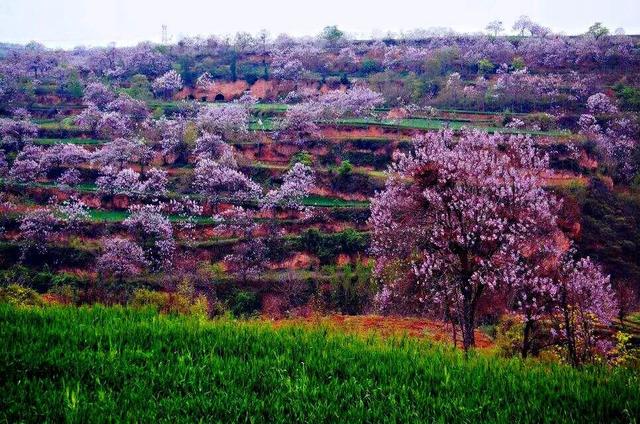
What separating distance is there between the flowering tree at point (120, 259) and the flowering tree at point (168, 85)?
168 feet

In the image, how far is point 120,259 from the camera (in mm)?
40750

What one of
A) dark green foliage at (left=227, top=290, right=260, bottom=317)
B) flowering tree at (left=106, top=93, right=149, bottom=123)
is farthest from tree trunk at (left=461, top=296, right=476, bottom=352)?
flowering tree at (left=106, top=93, right=149, bottom=123)

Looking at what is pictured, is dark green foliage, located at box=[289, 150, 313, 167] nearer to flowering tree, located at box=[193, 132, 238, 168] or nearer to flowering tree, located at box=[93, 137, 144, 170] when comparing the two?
flowering tree, located at box=[193, 132, 238, 168]

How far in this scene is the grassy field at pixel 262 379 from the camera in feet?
16.1

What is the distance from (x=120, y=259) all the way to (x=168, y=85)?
5374 centimetres

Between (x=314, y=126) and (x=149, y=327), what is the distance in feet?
196

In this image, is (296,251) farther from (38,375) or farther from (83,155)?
(38,375)

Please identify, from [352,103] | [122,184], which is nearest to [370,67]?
[352,103]

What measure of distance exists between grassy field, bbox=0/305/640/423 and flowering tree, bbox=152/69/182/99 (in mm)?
85301

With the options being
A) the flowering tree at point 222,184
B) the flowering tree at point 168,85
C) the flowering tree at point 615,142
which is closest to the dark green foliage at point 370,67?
the flowering tree at point 168,85

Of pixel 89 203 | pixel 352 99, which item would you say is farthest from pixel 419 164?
pixel 352 99

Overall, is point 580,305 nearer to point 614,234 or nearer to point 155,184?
point 614,234

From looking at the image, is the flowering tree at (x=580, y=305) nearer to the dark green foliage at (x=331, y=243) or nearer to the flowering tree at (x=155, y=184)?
the dark green foliage at (x=331, y=243)

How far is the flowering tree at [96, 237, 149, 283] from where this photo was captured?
132 feet
